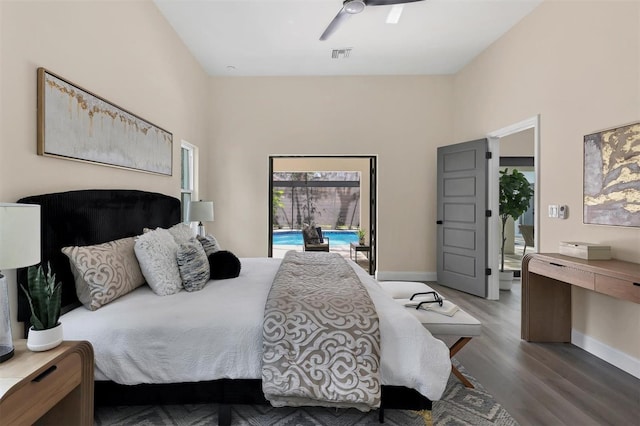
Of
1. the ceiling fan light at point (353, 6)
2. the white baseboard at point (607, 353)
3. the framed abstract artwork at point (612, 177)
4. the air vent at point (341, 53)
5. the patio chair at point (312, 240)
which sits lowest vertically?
the white baseboard at point (607, 353)

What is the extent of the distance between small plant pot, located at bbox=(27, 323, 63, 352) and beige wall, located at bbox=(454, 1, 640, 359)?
11.9ft

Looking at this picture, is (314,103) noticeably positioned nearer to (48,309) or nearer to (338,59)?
(338,59)

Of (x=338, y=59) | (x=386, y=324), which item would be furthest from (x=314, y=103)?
(x=386, y=324)

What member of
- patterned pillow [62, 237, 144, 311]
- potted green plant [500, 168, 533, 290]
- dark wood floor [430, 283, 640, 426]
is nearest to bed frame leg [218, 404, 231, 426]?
patterned pillow [62, 237, 144, 311]

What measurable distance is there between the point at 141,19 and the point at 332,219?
773 centimetres

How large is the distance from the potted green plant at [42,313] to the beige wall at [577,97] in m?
3.64

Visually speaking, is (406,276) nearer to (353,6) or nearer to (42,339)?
(353,6)

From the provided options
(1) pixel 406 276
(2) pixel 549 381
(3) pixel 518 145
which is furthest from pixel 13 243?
(3) pixel 518 145

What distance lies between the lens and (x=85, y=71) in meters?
2.27

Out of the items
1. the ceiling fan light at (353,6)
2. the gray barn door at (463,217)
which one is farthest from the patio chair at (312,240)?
the ceiling fan light at (353,6)

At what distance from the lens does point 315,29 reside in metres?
3.73

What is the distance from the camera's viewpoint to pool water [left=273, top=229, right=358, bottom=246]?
10047 millimetres

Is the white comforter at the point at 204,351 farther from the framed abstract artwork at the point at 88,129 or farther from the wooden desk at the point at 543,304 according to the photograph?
the wooden desk at the point at 543,304

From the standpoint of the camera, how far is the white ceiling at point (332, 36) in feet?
10.9
